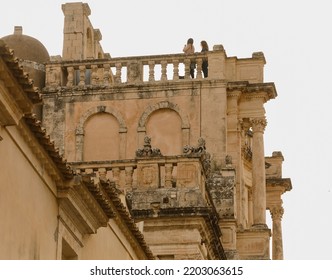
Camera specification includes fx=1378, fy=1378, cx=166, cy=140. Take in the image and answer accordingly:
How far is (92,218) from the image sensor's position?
20.9 meters

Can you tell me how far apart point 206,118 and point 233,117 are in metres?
1.07

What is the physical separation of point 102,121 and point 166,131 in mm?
1833

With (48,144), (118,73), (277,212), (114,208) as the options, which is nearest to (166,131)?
(118,73)

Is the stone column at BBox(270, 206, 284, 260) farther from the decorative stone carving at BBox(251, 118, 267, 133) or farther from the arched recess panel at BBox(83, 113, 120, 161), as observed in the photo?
the arched recess panel at BBox(83, 113, 120, 161)

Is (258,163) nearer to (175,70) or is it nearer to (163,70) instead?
(175,70)

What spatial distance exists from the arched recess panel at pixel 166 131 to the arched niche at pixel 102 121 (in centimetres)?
70

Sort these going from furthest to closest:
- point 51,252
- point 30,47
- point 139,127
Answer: point 30,47
point 139,127
point 51,252

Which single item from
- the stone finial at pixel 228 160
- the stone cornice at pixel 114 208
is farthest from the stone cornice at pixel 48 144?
the stone finial at pixel 228 160

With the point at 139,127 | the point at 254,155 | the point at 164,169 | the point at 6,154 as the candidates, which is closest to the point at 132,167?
the point at 164,169

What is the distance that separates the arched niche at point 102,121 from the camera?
1444 inches

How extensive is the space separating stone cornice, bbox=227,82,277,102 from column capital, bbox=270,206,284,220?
8.41 metres

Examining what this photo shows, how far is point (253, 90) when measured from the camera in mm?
38062

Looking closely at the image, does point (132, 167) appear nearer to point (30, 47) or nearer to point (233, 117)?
point (233, 117)

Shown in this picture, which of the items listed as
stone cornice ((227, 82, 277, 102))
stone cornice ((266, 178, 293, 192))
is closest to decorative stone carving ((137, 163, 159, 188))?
stone cornice ((227, 82, 277, 102))
